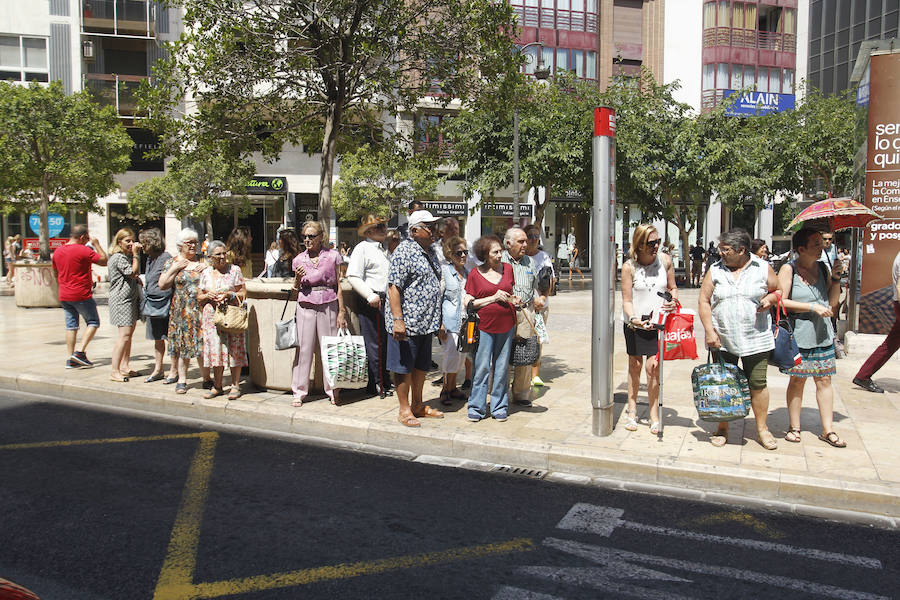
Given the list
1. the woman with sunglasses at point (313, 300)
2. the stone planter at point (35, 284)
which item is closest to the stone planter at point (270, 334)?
the woman with sunglasses at point (313, 300)

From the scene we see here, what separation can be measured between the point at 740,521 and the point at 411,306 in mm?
3108

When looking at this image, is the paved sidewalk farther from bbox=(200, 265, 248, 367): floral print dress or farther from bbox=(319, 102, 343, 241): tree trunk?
bbox=(319, 102, 343, 241): tree trunk

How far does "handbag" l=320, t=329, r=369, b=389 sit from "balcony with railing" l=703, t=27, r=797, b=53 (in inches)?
1535

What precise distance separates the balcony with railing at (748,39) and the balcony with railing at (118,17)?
92.1 feet

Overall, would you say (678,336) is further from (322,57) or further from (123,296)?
(123,296)

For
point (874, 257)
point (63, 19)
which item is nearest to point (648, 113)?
point (874, 257)

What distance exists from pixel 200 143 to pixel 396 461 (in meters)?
5.57

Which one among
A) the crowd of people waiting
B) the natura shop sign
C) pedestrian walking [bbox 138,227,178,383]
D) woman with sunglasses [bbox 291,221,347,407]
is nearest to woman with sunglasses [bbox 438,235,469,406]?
the crowd of people waiting

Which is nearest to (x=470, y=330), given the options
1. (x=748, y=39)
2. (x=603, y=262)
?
(x=603, y=262)

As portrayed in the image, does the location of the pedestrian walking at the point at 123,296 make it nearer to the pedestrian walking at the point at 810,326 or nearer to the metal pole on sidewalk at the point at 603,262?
the metal pole on sidewalk at the point at 603,262

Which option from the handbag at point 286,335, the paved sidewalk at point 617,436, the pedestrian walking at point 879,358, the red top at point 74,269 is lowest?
the paved sidewalk at point 617,436

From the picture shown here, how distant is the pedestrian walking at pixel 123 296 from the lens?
28.0 feet

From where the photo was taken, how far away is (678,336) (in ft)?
20.1

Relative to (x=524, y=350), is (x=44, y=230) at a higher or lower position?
higher
